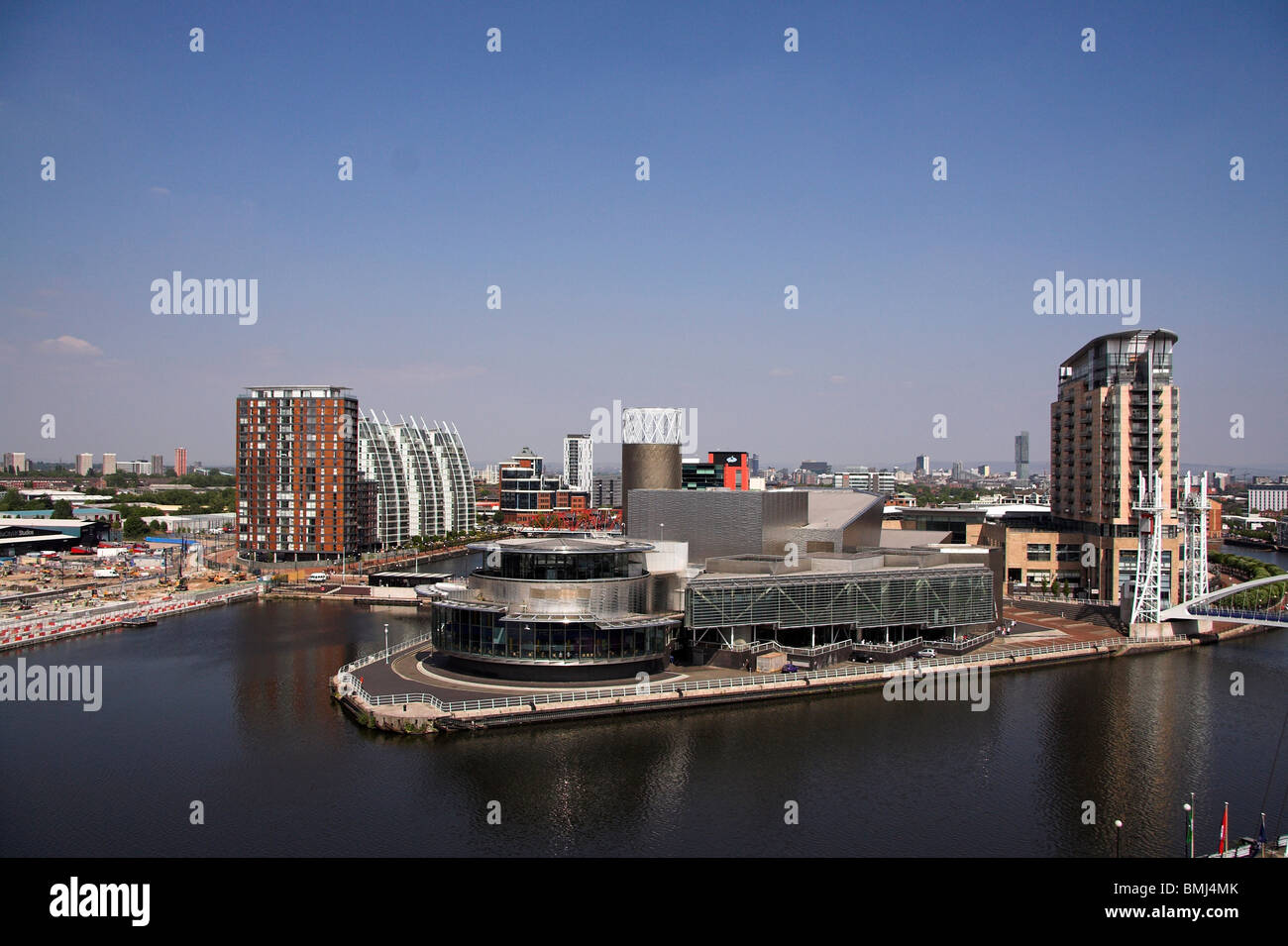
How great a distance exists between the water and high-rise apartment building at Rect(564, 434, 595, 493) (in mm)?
105090

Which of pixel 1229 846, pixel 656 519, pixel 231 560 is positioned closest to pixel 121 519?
pixel 231 560

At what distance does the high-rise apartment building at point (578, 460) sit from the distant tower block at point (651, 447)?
88952mm

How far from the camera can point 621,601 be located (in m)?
29.3

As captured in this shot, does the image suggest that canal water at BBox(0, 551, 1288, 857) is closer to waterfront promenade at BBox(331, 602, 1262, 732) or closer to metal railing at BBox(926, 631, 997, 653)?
waterfront promenade at BBox(331, 602, 1262, 732)

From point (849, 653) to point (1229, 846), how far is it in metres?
15.9

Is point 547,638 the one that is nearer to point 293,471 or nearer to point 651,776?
point 651,776

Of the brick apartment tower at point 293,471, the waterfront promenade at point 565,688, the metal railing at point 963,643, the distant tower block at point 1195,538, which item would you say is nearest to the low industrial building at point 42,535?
the brick apartment tower at point 293,471

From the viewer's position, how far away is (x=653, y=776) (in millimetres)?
21125

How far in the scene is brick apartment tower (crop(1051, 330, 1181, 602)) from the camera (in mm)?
45781

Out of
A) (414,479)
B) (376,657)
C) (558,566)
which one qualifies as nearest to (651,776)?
(558,566)

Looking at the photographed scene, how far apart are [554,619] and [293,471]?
141 ft

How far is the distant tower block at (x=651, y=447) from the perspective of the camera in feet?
149

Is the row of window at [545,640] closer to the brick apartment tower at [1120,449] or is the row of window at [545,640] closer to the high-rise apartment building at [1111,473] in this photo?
the high-rise apartment building at [1111,473]
